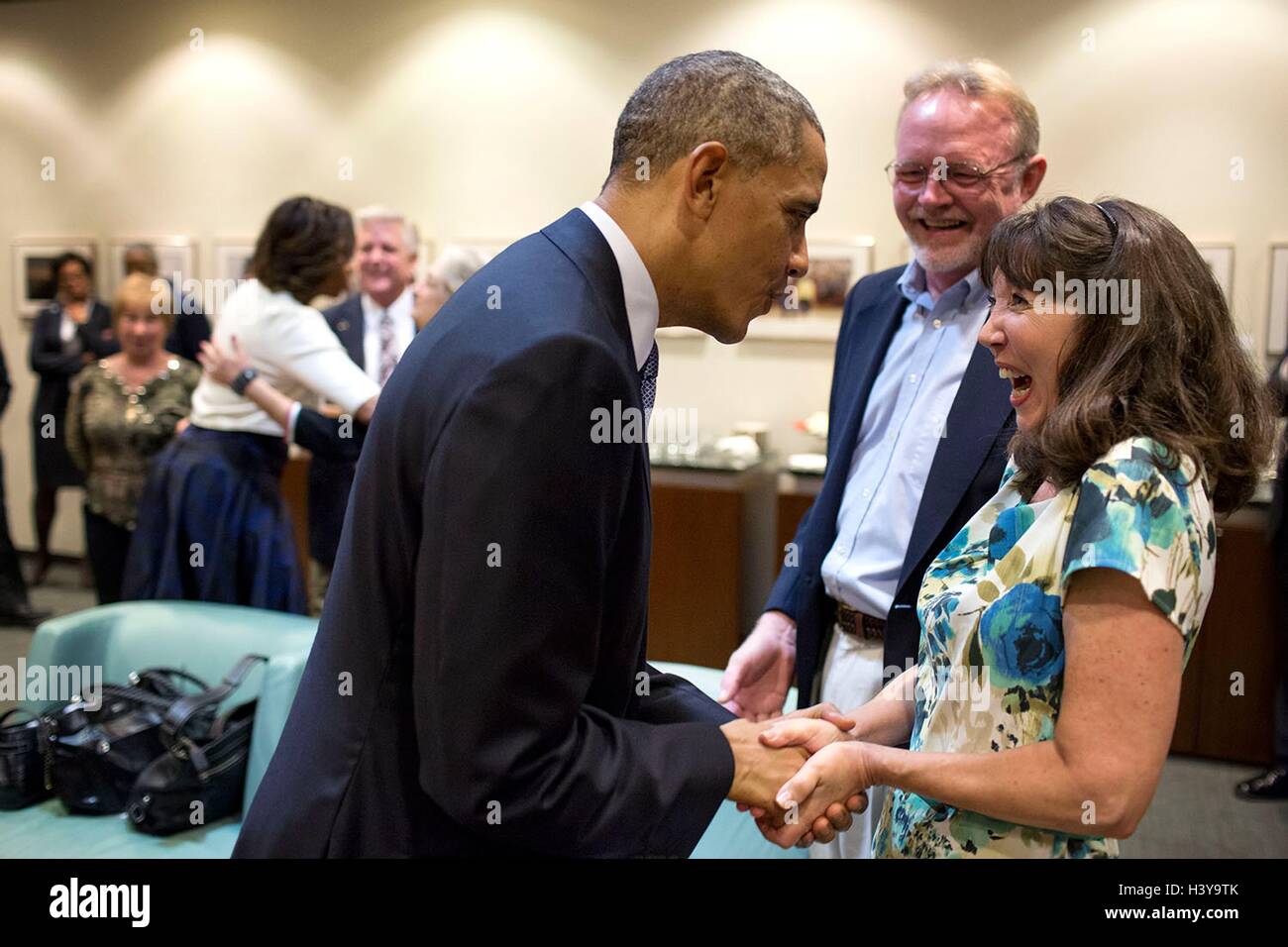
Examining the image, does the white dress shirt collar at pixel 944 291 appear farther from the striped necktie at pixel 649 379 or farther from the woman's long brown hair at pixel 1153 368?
the striped necktie at pixel 649 379

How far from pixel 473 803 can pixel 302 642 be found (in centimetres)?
238

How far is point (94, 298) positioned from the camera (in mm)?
7566

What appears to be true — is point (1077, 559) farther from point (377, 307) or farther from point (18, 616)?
point (18, 616)

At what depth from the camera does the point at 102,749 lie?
123 inches

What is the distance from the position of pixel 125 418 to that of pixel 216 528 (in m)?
1.10

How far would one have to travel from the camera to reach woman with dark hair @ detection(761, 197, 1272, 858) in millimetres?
1319

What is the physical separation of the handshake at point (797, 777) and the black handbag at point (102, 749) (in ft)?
6.89

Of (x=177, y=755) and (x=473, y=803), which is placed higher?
(x=473, y=803)

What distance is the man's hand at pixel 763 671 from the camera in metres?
2.44

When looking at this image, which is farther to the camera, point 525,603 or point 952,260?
point 952,260

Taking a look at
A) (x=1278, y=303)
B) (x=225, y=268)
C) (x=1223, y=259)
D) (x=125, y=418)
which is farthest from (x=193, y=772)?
(x=225, y=268)

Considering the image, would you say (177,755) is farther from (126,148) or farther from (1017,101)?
(126,148)

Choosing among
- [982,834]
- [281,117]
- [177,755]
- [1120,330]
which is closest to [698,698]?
[982,834]

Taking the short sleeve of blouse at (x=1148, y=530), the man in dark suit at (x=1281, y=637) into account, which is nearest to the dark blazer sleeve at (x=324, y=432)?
the short sleeve of blouse at (x=1148, y=530)
